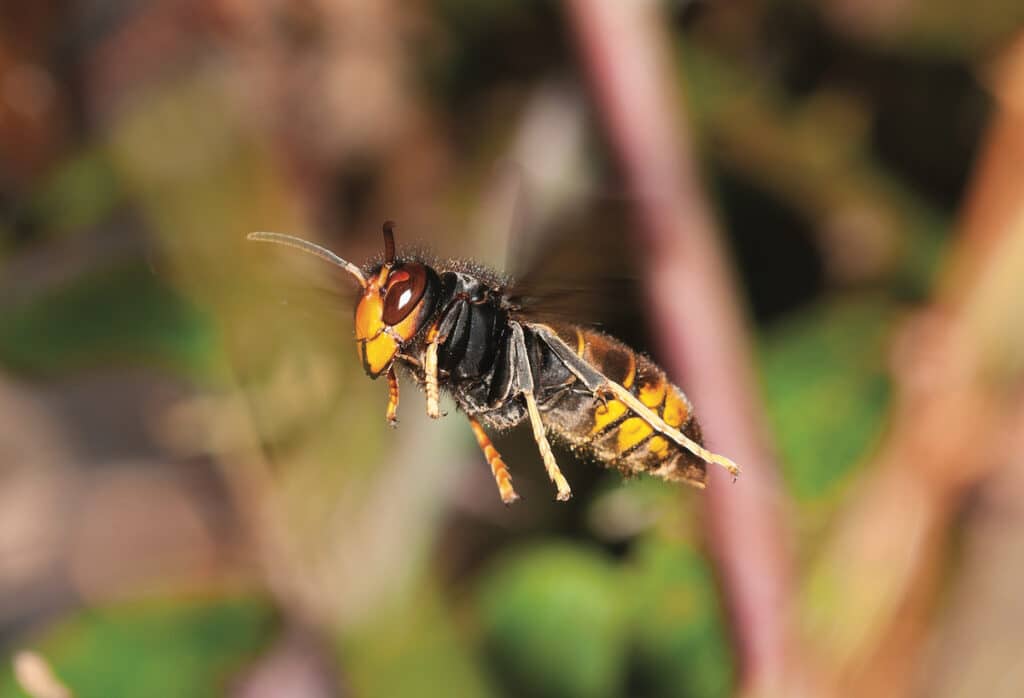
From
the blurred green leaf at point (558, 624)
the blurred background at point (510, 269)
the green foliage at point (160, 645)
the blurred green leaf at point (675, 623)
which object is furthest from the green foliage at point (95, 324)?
the blurred green leaf at point (675, 623)

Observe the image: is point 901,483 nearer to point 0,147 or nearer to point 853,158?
point 853,158

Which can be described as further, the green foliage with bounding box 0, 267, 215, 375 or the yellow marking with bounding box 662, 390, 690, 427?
the green foliage with bounding box 0, 267, 215, 375

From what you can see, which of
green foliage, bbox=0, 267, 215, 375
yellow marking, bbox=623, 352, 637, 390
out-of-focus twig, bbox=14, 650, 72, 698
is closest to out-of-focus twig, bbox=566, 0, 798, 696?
yellow marking, bbox=623, 352, 637, 390

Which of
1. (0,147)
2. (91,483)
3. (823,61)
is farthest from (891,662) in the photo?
(0,147)

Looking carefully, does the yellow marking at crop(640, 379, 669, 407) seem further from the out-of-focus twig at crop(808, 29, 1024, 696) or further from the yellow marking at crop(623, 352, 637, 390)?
the out-of-focus twig at crop(808, 29, 1024, 696)

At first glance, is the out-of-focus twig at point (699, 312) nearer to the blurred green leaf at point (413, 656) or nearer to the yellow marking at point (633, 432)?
the yellow marking at point (633, 432)

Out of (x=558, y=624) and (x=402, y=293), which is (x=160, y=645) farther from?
(x=402, y=293)
